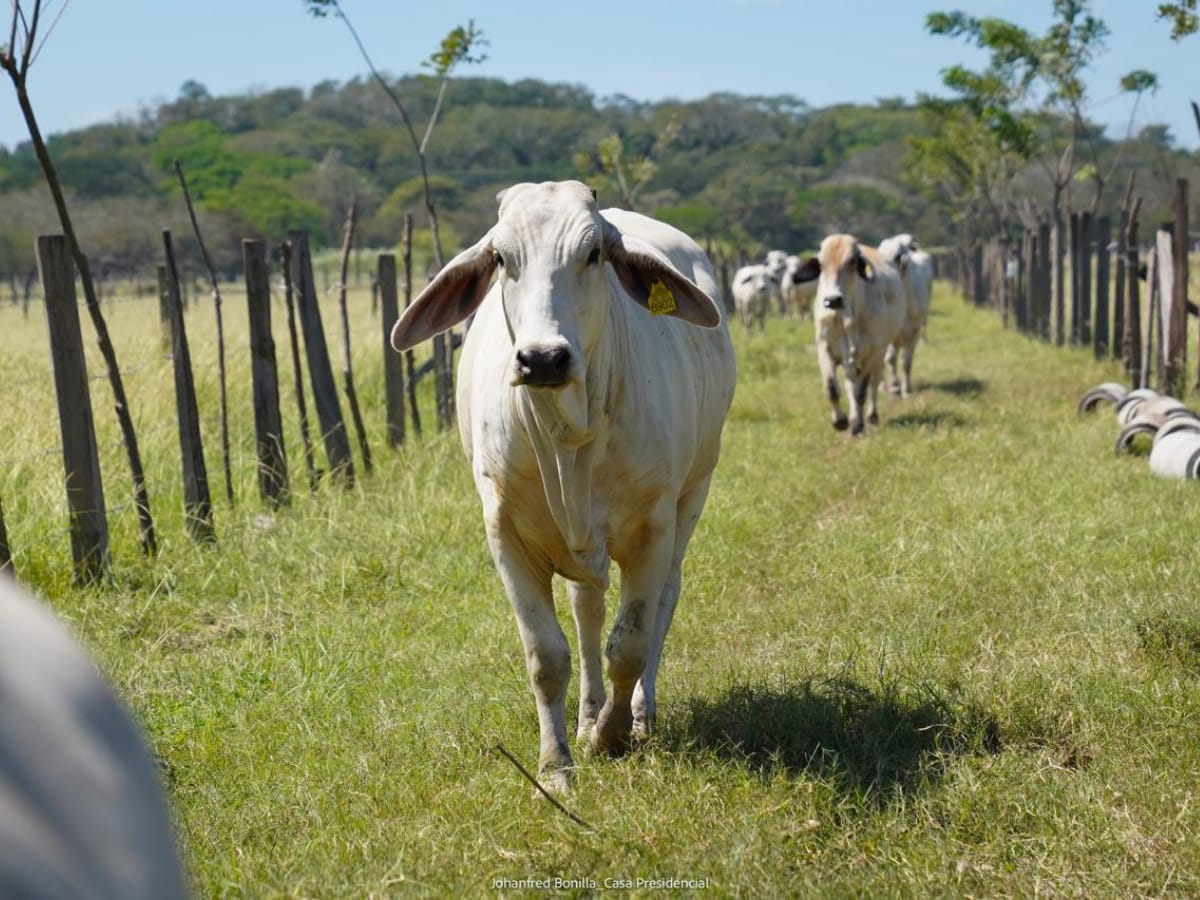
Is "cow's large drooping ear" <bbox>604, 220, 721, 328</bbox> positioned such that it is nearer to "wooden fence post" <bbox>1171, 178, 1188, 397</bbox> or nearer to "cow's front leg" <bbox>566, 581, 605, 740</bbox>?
"cow's front leg" <bbox>566, 581, 605, 740</bbox>

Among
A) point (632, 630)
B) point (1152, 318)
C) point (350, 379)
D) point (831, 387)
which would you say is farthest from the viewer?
point (1152, 318)

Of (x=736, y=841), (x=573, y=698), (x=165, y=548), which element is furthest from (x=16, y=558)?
(x=736, y=841)

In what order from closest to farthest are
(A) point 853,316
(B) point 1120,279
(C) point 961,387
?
1. (A) point 853,316
2. (B) point 1120,279
3. (C) point 961,387

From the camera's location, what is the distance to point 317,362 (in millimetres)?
8789

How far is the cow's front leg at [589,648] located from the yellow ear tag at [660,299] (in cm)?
105

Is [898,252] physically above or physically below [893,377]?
above

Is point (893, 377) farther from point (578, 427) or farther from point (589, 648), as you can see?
point (578, 427)

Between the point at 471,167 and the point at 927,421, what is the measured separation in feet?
348

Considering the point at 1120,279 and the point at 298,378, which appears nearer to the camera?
the point at 298,378

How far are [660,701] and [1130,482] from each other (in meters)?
4.21

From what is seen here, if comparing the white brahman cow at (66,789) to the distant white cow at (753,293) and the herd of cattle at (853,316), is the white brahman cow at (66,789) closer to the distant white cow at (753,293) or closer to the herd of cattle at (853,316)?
the herd of cattle at (853,316)

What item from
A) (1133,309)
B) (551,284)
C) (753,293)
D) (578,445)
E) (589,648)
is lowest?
(589,648)

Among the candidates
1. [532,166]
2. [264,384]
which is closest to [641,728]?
[264,384]

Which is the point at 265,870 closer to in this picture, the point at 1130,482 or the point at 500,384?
the point at 500,384
